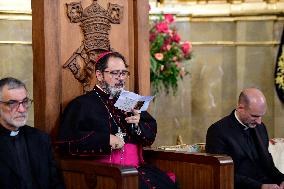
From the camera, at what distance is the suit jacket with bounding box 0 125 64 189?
15.3ft

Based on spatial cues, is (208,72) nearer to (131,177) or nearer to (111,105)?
(111,105)

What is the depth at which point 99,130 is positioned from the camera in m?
5.35

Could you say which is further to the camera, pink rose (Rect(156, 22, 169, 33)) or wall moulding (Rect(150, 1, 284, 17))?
wall moulding (Rect(150, 1, 284, 17))

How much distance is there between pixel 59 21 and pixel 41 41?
24cm

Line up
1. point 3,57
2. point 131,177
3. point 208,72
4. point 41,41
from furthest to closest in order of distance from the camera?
1. point 208,72
2. point 3,57
3. point 41,41
4. point 131,177

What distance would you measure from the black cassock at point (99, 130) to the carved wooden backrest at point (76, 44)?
0.51ft

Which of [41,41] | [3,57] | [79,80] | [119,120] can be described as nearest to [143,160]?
[119,120]

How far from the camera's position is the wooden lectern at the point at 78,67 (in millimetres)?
5215

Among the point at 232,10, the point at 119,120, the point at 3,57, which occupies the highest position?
the point at 232,10

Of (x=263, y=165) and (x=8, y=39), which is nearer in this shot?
(x=263, y=165)

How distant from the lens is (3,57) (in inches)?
294

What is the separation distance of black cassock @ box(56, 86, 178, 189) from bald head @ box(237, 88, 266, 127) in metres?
0.77

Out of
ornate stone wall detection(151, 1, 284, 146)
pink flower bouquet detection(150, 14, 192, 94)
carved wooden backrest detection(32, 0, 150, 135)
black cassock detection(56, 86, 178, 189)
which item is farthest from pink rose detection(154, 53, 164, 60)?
black cassock detection(56, 86, 178, 189)

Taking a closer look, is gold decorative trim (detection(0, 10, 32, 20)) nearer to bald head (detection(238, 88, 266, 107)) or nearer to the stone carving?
the stone carving
